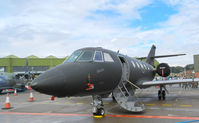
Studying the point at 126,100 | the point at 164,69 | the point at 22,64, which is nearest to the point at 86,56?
the point at 126,100

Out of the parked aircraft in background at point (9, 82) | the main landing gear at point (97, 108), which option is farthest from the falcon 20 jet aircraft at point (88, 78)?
the parked aircraft in background at point (9, 82)

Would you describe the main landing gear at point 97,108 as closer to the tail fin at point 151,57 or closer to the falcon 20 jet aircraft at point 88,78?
the falcon 20 jet aircraft at point 88,78

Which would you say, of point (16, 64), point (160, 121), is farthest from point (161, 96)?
point (16, 64)

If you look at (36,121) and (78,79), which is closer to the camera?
(78,79)

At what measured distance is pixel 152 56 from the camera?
20.3 m

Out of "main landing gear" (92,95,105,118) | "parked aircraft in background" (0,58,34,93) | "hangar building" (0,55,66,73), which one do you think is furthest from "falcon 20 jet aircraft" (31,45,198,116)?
"hangar building" (0,55,66,73)

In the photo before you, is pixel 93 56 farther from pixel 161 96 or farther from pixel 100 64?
pixel 161 96

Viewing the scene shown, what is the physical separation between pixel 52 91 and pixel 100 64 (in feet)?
8.22

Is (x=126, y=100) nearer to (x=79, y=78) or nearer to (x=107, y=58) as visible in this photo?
A: (x=107, y=58)

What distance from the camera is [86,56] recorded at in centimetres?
733

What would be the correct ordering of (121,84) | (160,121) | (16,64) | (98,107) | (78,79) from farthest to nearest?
(16,64)
(121,84)
(98,107)
(160,121)
(78,79)

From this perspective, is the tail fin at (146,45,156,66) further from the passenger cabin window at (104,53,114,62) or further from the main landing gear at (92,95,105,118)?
the main landing gear at (92,95,105,118)

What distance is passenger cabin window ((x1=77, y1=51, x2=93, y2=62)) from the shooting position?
7106 mm

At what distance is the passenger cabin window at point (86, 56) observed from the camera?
7.11 meters
